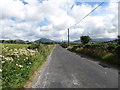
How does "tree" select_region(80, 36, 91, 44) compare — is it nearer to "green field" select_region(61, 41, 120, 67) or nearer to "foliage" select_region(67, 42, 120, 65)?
"green field" select_region(61, 41, 120, 67)

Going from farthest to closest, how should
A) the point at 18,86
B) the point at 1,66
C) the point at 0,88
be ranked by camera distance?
1. the point at 1,66
2. the point at 18,86
3. the point at 0,88

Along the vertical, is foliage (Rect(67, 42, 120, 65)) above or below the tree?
below

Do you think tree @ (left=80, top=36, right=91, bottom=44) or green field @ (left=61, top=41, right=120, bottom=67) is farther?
tree @ (left=80, top=36, right=91, bottom=44)

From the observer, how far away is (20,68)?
7.32 m

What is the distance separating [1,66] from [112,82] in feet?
20.3

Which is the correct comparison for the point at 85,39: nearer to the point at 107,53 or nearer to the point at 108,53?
the point at 107,53

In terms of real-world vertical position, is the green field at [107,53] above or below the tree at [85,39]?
below

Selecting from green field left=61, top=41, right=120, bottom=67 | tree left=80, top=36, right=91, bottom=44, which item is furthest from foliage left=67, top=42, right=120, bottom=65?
tree left=80, top=36, right=91, bottom=44

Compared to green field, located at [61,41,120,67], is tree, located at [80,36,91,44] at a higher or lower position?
higher

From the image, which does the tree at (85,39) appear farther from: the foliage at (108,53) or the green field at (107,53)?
the foliage at (108,53)

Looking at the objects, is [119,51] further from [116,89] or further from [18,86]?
[18,86]

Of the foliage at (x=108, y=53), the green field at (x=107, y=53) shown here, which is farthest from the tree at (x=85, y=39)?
the foliage at (x=108, y=53)

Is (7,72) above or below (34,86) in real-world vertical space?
above

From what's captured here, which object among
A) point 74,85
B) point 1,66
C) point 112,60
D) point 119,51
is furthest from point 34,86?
point 119,51
